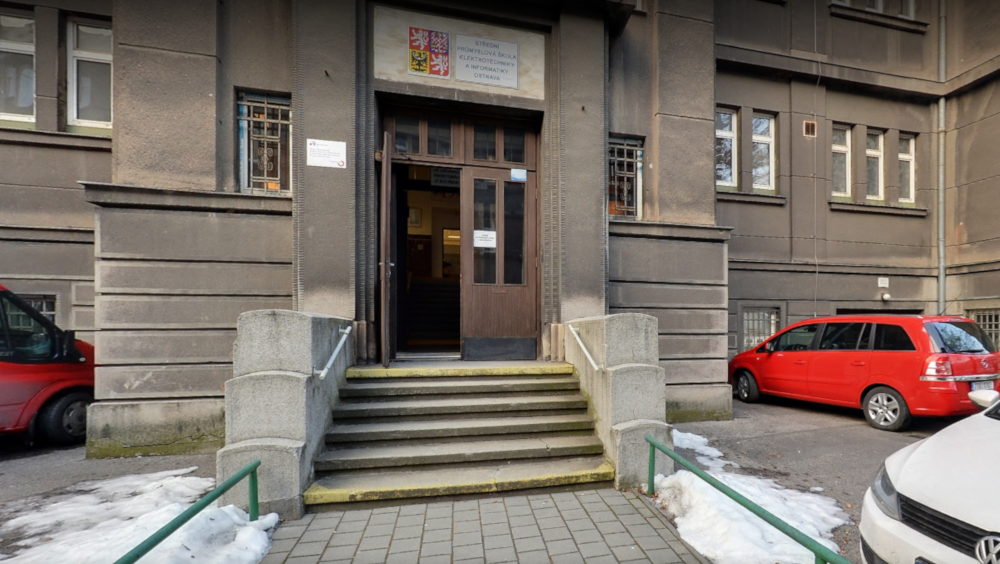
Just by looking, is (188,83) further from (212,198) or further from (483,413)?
(483,413)

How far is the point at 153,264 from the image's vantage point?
551 cm

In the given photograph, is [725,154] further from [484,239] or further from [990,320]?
[990,320]

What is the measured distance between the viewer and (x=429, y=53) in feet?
20.3

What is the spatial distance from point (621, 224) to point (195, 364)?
20.8 ft

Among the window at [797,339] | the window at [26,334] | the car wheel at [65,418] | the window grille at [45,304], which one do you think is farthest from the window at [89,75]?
the window at [797,339]

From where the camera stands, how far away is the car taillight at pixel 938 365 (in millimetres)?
5684

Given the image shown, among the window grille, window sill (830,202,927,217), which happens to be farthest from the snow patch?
window sill (830,202,927,217)

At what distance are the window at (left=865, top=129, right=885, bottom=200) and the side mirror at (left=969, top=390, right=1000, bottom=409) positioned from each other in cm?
863

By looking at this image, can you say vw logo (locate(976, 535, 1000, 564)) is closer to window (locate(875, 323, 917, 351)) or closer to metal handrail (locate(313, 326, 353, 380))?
metal handrail (locate(313, 326, 353, 380))

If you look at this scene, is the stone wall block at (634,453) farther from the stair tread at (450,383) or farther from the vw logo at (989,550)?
the vw logo at (989,550)

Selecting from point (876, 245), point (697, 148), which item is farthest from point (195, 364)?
point (876, 245)

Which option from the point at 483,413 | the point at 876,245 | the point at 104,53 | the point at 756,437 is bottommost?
the point at 756,437

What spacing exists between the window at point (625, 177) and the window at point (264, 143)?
5.03 metres

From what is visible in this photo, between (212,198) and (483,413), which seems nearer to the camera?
(483,413)
